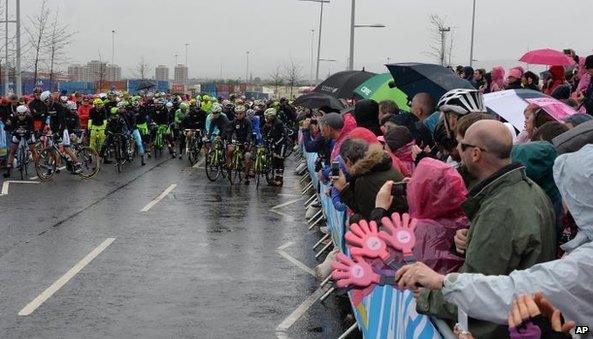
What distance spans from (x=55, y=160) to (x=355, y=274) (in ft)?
53.5

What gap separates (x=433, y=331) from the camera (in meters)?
3.61

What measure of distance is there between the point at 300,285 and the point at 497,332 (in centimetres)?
567

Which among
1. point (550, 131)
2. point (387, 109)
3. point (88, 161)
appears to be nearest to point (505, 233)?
point (550, 131)

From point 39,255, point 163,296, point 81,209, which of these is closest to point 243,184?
point 81,209

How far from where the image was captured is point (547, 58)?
13070mm

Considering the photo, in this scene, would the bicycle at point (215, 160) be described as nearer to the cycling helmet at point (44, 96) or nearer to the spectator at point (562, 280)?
the cycling helmet at point (44, 96)

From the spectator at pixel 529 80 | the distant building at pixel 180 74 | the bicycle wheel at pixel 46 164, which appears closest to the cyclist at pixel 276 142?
the bicycle wheel at pixel 46 164

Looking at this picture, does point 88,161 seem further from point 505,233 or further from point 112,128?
point 505,233

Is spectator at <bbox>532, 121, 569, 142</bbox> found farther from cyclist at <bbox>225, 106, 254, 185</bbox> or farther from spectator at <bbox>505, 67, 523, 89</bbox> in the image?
cyclist at <bbox>225, 106, 254, 185</bbox>

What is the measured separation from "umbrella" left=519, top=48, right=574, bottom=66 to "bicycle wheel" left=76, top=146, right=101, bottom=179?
35.1 ft

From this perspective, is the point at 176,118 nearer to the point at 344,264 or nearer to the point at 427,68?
the point at 427,68

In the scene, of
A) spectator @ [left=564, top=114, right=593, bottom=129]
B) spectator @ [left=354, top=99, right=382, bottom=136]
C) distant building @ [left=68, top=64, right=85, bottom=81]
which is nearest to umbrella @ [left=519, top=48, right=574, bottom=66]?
spectator @ [left=354, top=99, right=382, bottom=136]

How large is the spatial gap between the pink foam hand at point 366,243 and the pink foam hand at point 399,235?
4cm

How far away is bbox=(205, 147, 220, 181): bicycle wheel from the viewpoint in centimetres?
1894
